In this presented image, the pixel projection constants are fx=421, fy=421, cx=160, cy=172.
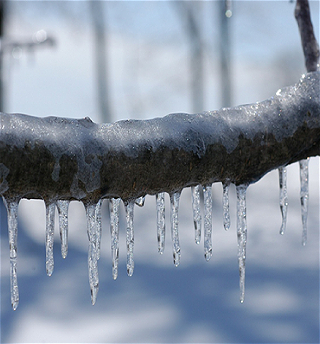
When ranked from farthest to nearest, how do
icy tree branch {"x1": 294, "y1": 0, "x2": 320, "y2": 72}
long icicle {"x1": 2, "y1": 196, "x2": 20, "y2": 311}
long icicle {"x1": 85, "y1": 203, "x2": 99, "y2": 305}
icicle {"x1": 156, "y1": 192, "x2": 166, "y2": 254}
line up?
icy tree branch {"x1": 294, "y1": 0, "x2": 320, "y2": 72}, icicle {"x1": 156, "y1": 192, "x2": 166, "y2": 254}, long icicle {"x1": 85, "y1": 203, "x2": 99, "y2": 305}, long icicle {"x1": 2, "y1": 196, "x2": 20, "y2": 311}

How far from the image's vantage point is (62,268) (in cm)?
1074

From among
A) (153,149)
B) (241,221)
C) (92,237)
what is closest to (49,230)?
(92,237)

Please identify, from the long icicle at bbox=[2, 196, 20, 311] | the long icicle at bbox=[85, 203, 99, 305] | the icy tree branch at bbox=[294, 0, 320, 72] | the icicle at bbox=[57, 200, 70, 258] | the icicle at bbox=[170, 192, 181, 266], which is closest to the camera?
the long icicle at bbox=[2, 196, 20, 311]

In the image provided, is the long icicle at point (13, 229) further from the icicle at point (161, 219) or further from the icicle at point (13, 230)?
the icicle at point (161, 219)

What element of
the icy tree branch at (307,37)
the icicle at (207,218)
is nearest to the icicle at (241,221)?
the icicle at (207,218)

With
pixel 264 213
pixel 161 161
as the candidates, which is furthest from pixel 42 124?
pixel 264 213

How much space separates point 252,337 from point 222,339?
1.63 ft

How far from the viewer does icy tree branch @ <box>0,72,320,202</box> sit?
Result: 117cm

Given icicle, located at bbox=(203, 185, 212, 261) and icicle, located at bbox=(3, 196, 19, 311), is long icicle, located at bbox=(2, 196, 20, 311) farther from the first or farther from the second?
icicle, located at bbox=(203, 185, 212, 261)

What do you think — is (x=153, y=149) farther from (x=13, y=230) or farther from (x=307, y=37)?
(x=307, y=37)

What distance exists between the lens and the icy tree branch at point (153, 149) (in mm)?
1175

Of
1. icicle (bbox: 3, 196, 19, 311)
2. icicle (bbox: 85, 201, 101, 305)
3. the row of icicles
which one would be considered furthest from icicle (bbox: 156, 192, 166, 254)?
icicle (bbox: 3, 196, 19, 311)

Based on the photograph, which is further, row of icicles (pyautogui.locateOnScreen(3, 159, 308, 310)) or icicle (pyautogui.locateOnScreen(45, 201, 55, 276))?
row of icicles (pyautogui.locateOnScreen(3, 159, 308, 310))

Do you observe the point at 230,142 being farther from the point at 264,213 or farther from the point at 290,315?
the point at 264,213
